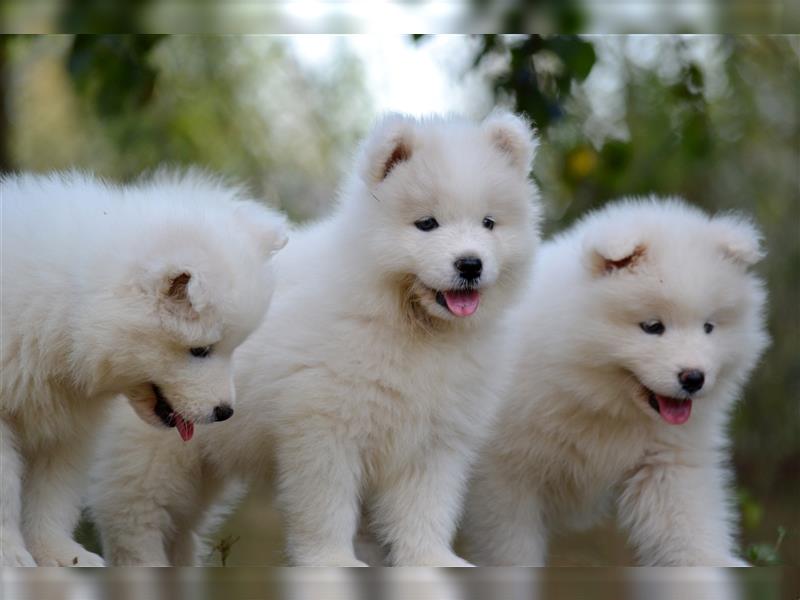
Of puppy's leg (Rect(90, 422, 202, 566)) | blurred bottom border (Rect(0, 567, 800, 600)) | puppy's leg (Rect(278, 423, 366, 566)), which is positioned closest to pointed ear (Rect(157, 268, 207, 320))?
puppy's leg (Rect(278, 423, 366, 566))

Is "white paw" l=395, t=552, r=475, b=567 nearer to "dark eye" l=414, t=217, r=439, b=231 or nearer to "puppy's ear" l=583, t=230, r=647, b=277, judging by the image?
"dark eye" l=414, t=217, r=439, b=231

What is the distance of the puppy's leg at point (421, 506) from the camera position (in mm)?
4332

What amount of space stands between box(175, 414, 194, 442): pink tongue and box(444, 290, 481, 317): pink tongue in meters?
0.99

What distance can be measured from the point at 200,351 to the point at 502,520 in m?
1.65

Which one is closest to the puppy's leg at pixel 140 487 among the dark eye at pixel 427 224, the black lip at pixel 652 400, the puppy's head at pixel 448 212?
the puppy's head at pixel 448 212

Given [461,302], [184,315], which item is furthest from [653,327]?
[184,315]

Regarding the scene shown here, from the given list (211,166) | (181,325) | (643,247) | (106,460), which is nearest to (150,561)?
(106,460)

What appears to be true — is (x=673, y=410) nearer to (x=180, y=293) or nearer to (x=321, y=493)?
(x=321, y=493)

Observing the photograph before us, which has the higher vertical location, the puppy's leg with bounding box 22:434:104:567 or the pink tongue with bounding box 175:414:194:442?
the pink tongue with bounding box 175:414:194:442

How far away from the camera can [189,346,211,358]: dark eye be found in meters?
4.00

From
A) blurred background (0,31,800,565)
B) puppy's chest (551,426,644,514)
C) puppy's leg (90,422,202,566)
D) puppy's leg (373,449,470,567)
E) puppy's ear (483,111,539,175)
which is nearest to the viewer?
puppy's leg (373,449,470,567)

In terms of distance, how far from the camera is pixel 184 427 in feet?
13.9

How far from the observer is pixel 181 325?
12.9 ft

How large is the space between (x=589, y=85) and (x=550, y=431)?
5.02 m
